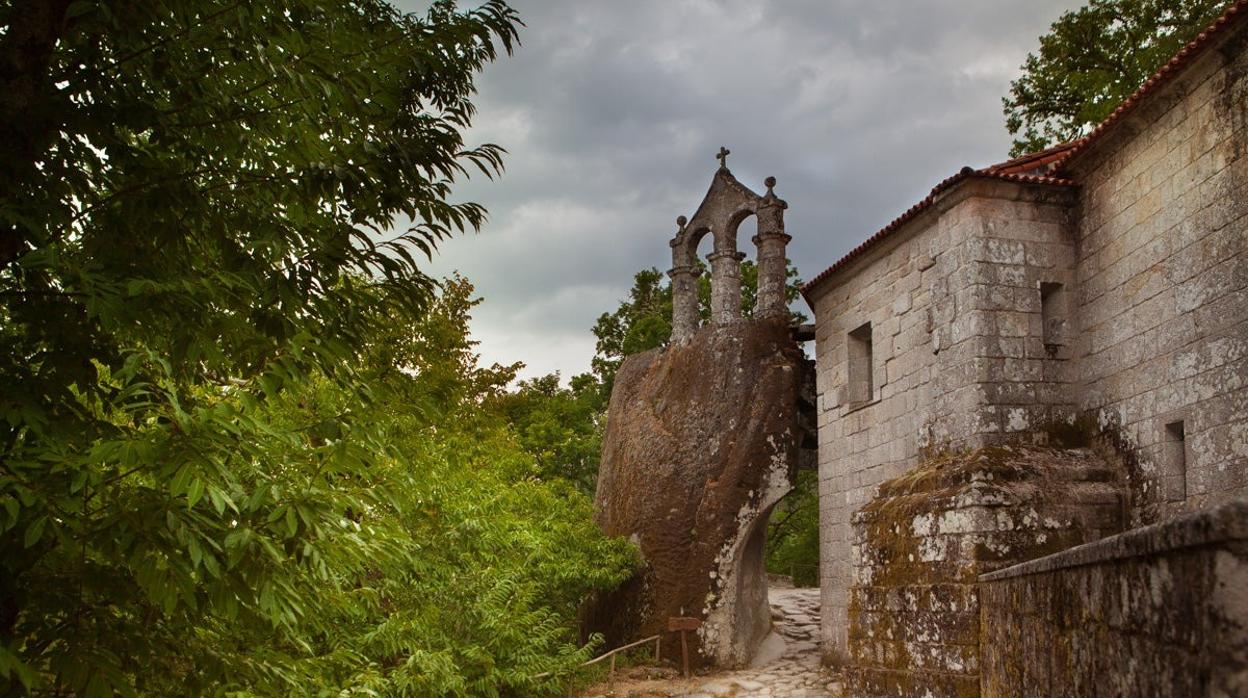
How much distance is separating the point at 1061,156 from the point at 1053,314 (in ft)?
6.41

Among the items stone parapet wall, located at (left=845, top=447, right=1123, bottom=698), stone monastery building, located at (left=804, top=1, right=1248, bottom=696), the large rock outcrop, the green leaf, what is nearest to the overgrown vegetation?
the green leaf

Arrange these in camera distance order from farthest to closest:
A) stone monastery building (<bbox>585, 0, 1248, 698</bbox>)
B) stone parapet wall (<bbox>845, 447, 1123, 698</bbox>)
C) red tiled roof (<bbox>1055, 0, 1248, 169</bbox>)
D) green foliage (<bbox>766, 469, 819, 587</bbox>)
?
green foliage (<bbox>766, 469, 819, 587</bbox>), red tiled roof (<bbox>1055, 0, 1248, 169</bbox>), stone parapet wall (<bbox>845, 447, 1123, 698</bbox>), stone monastery building (<bbox>585, 0, 1248, 698</bbox>)

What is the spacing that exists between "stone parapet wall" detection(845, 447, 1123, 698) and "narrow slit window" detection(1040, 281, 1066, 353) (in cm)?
168

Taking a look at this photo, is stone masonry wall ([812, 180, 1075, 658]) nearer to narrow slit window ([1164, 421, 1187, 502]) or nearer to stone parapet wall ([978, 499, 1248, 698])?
narrow slit window ([1164, 421, 1187, 502])

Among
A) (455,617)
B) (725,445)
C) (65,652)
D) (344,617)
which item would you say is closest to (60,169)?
(65,652)

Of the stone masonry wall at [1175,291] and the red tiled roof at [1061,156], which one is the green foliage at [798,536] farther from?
the stone masonry wall at [1175,291]

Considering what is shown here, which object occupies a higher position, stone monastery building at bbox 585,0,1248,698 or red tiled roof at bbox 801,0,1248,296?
red tiled roof at bbox 801,0,1248,296

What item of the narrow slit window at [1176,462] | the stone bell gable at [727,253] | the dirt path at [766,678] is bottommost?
the dirt path at [766,678]

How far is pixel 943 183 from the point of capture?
30.8 ft

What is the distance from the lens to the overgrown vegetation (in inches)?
130

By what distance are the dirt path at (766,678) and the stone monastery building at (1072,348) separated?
3.59m

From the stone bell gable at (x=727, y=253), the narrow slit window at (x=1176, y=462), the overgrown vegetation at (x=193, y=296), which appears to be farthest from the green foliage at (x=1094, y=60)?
the overgrown vegetation at (x=193, y=296)

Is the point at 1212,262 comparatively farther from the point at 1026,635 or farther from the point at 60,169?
the point at 60,169

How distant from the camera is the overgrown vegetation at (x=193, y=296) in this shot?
3291mm
